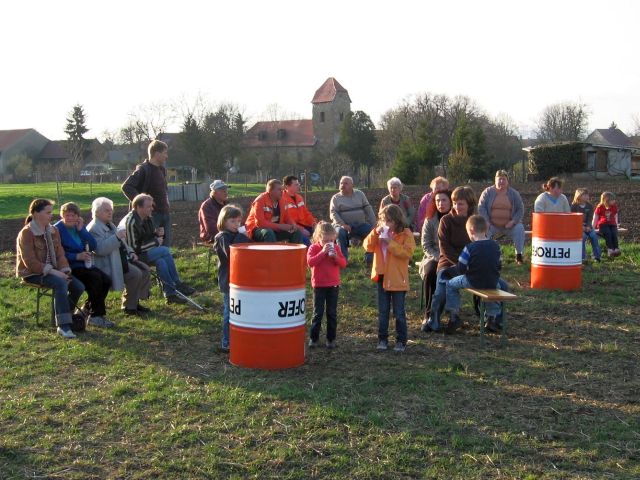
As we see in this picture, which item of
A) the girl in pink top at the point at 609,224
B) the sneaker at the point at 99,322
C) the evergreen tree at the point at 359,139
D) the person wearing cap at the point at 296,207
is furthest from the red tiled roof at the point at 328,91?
the sneaker at the point at 99,322

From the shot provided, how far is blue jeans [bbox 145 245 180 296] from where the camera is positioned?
9273mm

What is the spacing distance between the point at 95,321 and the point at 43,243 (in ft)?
3.49

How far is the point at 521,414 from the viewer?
5137 millimetres

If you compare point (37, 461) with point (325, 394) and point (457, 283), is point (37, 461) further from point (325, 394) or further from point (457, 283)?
point (457, 283)

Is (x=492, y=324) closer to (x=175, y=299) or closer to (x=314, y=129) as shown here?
(x=175, y=299)

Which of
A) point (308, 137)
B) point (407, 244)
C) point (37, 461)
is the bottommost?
point (37, 461)

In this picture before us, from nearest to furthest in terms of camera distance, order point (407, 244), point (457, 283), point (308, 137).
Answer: point (407, 244)
point (457, 283)
point (308, 137)

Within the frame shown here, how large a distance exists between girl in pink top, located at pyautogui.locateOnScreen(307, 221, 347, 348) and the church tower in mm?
75856

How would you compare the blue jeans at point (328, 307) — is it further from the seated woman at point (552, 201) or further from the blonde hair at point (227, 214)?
the seated woman at point (552, 201)

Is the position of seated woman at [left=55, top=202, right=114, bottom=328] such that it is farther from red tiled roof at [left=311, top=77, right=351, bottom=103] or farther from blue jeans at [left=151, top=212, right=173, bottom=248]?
red tiled roof at [left=311, top=77, right=351, bottom=103]

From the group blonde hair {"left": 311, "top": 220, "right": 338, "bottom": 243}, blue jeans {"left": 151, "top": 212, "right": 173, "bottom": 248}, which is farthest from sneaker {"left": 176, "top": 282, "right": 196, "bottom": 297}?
blonde hair {"left": 311, "top": 220, "right": 338, "bottom": 243}

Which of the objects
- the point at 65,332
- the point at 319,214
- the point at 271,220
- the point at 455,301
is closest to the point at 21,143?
the point at 319,214

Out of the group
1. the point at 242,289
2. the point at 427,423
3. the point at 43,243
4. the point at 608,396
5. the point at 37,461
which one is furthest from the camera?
the point at 43,243

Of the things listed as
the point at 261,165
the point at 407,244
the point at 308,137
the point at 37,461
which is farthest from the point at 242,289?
the point at 308,137
